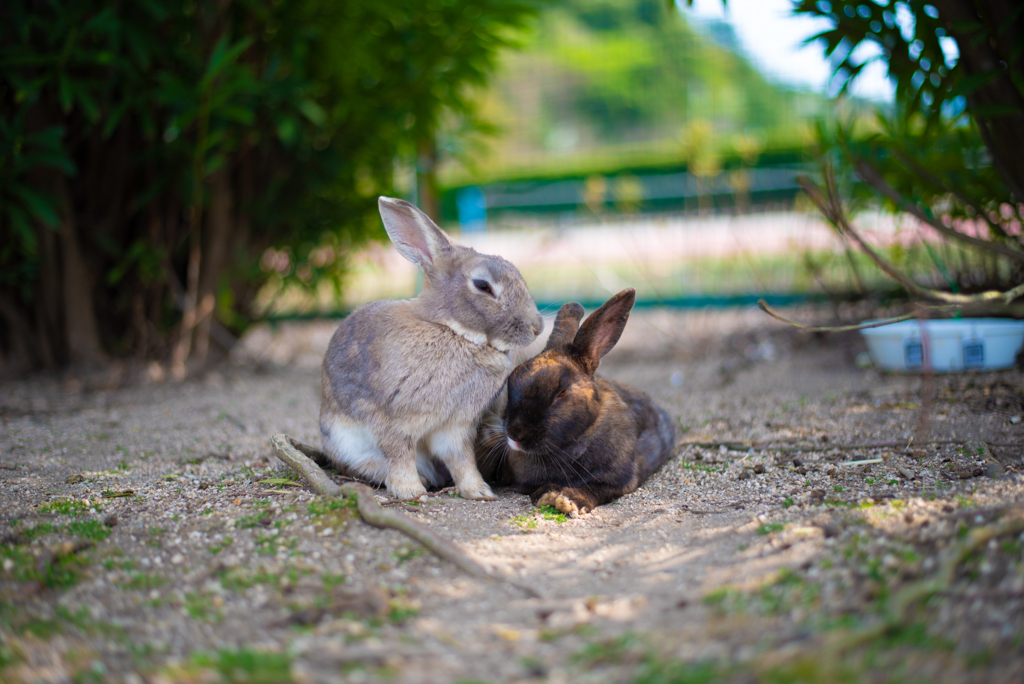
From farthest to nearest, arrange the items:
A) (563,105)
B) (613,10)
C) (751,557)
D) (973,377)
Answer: (563,105)
(613,10)
(973,377)
(751,557)

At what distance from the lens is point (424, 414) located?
2.75m

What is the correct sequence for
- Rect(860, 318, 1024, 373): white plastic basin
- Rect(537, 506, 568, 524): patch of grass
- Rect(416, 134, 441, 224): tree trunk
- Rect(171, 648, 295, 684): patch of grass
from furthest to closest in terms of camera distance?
Rect(416, 134, 441, 224): tree trunk, Rect(860, 318, 1024, 373): white plastic basin, Rect(537, 506, 568, 524): patch of grass, Rect(171, 648, 295, 684): patch of grass

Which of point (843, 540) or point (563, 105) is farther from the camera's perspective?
point (563, 105)

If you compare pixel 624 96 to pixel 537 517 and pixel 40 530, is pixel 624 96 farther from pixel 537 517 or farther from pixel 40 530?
pixel 40 530

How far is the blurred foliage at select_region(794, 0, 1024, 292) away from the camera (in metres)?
3.19

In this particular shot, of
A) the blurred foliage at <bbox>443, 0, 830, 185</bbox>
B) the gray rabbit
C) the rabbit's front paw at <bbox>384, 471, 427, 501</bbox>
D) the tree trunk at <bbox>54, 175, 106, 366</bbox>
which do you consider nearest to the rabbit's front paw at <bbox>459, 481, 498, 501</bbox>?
the gray rabbit

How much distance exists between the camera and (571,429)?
2857mm

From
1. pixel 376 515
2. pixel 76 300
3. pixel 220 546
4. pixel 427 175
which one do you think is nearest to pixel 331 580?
pixel 376 515

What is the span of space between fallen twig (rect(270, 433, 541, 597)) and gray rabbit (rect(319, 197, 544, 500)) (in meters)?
0.17

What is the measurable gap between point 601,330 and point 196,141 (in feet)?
11.5

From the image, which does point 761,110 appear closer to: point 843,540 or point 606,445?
point 606,445

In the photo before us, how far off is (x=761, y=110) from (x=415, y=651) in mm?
9653

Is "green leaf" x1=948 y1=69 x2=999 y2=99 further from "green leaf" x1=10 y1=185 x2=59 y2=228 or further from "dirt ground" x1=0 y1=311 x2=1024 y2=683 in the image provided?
"green leaf" x1=10 y1=185 x2=59 y2=228

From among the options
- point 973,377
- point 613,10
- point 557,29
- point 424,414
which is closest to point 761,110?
point 613,10
